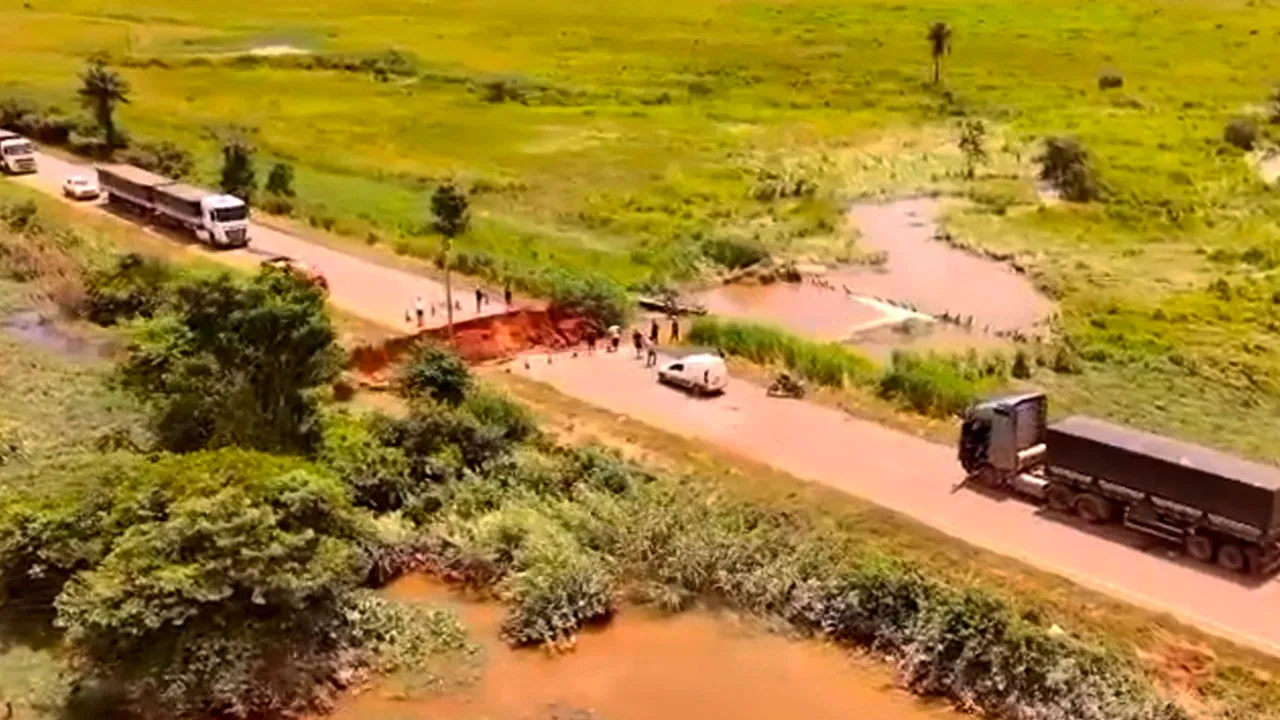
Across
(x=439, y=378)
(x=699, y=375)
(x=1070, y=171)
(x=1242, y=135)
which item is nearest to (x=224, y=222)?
(x=439, y=378)

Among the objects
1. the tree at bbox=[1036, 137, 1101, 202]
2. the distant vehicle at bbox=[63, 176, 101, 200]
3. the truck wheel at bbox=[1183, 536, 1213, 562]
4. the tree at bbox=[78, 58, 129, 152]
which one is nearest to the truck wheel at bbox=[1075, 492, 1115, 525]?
the truck wheel at bbox=[1183, 536, 1213, 562]

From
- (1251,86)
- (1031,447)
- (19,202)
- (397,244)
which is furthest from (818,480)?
(1251,86)

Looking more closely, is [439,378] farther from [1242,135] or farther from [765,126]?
[1242,135]

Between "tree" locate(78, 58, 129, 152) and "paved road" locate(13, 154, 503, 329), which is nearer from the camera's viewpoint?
"paved road" locate(13, 154, 503, 329)

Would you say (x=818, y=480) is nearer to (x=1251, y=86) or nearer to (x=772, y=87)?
(x=772, y=87)

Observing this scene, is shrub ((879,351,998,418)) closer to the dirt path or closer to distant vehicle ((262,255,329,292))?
the dirt path
